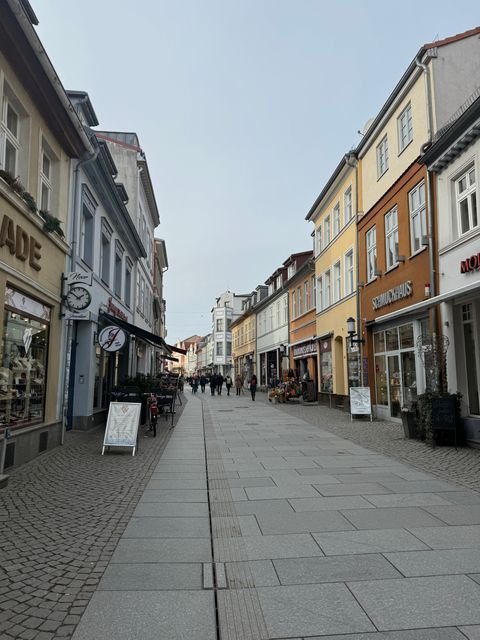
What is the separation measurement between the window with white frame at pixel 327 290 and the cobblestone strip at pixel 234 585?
679 inches

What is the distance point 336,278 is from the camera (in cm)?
2281

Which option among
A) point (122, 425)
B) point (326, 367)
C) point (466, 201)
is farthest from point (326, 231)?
point (122, 425)

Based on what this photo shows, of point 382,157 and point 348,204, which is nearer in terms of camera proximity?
point 382,157

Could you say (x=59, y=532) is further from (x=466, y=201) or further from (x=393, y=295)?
(x=393, y=295)

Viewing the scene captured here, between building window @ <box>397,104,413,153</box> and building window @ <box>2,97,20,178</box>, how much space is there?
34.0ft

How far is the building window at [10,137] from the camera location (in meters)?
8.42

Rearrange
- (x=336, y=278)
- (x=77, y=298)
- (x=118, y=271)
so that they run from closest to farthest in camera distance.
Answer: (x=77, y=298), (x=118, y=271), (x=336, y=278)

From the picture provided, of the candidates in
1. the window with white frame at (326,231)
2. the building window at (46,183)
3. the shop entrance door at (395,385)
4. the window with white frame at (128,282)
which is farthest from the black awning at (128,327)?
the window with white frame at (326,231)

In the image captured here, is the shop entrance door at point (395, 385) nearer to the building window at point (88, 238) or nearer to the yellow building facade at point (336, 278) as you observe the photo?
the yellow building facade at point (336, 278)

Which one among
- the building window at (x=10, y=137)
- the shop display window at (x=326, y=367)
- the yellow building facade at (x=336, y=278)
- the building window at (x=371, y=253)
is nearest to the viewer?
the building window at (x=10, y=137)

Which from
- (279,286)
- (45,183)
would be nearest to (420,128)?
(45,183)

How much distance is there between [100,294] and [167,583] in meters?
12.4

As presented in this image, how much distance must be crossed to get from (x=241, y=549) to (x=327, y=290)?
2038 cm

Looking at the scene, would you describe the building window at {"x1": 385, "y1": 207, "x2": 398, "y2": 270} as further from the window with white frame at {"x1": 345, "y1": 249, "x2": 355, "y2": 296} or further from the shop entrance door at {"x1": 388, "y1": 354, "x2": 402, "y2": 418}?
the window with white frame at {"x1": 345, "y1": 249, "x2": 355, "y2": 296}
